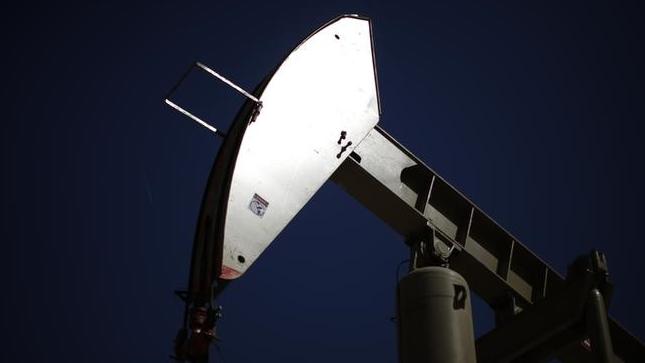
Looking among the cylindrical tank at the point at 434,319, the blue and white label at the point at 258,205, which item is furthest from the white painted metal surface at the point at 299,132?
the cylindrical tank at the point at 434,319

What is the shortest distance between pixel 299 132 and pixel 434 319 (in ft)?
6.79

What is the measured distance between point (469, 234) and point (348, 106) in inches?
86.2

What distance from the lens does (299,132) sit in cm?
564

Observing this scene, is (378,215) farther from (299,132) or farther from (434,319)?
(434,319)

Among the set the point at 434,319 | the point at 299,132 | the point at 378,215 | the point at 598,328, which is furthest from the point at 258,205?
the point at 598,328

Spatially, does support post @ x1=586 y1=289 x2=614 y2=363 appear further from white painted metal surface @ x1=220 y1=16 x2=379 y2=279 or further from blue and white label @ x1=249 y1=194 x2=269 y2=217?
blue and white label @ x1=249 y1=194 x2=269 y2=217

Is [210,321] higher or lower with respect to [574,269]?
lower

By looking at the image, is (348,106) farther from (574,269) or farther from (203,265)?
(574,269)

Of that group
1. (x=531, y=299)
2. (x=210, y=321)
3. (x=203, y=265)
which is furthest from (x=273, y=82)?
(x=531, y=299)

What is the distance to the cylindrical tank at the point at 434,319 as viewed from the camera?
4906 mm

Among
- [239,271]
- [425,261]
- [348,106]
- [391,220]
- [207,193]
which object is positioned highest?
[348,106]

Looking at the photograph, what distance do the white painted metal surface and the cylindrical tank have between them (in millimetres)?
1269

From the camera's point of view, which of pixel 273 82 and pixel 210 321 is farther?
pixel 273 82

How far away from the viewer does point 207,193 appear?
17.6 feet
